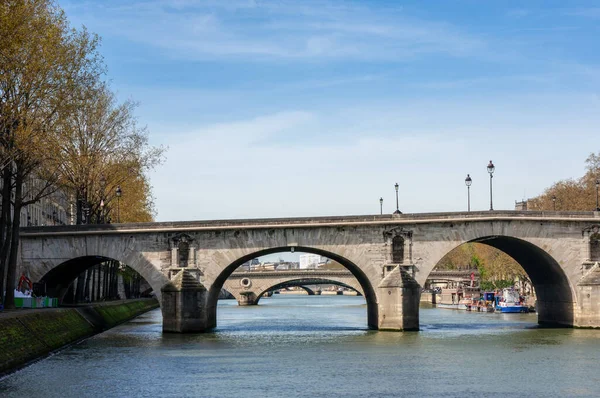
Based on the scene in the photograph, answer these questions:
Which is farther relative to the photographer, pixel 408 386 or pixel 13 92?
pixel 13 92

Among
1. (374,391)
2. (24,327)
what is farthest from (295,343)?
(374,391)

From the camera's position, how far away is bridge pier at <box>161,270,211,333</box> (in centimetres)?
7062

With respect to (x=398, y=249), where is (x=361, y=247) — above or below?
above

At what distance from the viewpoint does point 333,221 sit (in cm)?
7181

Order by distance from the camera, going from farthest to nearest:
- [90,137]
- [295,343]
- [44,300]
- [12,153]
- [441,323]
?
[441,323]
[90,137]
[44,300]
[295,343]
[12,153]

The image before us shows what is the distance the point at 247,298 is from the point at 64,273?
254ft

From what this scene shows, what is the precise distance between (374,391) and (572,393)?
833 cm

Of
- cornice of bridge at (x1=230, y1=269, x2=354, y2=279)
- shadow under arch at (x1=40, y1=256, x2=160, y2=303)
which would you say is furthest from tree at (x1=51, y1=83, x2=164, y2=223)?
cornice of bridge at (x1=230, y1=269, x2=354, y2=279)

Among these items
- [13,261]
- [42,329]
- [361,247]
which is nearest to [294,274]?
[361,247]

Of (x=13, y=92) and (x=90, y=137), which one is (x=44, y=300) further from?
(x=13, y=92)

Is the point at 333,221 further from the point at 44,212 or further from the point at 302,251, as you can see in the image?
the point at 44,212

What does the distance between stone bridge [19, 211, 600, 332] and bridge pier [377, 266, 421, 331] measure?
7 cm

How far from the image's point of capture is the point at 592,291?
70938 millimetres

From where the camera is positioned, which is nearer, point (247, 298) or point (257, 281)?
point (257, 281)
